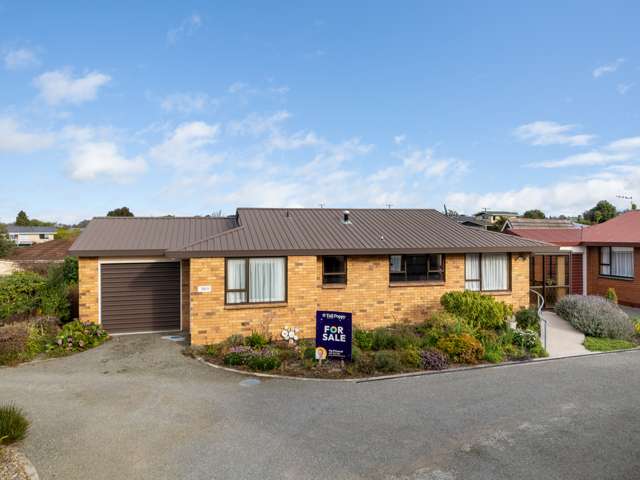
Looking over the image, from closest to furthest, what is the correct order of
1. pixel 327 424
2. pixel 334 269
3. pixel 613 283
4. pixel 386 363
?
pixel 327 424, pixel 386 363, pixel 334 269, pixel 613 283

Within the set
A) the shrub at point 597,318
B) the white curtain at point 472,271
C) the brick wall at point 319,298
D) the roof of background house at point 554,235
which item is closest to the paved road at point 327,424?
the brick wall at point 319,298

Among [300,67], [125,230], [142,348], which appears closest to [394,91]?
[300,67]

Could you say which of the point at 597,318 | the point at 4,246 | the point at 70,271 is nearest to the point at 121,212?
the point at 4,246

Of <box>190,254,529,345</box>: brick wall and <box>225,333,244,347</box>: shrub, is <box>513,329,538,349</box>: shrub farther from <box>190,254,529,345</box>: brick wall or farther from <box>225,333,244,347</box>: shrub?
<box>225,333,244,347</box>: shrub

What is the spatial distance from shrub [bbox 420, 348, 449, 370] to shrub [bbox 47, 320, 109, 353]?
9507 millimetres

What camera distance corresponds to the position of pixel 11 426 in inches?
242

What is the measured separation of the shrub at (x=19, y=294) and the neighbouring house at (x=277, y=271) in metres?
2.68

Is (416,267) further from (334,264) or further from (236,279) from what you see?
(236,279)

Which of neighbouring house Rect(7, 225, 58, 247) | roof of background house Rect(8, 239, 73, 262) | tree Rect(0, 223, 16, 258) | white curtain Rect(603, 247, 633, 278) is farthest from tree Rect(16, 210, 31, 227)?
white curtain Rect(603, 247, 633, 278)

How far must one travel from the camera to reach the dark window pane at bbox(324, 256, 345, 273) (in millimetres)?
13336

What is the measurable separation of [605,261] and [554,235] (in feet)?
8.13

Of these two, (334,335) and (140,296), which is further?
(140,296)

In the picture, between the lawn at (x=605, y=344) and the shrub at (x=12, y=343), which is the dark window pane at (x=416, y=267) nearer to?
the lawn at (x=605, y=344)

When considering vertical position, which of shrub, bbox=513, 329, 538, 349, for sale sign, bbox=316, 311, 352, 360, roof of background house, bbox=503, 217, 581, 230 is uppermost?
roof of background house, bbox=503, 217, 581, 230
